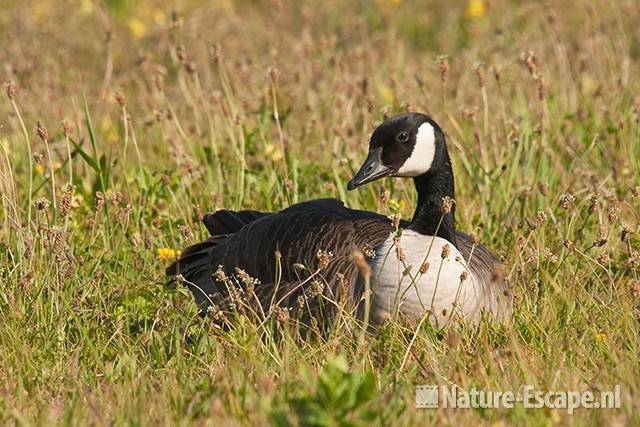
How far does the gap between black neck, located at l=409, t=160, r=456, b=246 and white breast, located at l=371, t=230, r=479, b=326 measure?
1.33 ft

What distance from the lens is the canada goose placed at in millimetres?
4496

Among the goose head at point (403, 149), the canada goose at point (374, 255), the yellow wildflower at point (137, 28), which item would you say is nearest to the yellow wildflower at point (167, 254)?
the canada goose at point (374, 255)

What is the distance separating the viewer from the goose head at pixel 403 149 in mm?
4957

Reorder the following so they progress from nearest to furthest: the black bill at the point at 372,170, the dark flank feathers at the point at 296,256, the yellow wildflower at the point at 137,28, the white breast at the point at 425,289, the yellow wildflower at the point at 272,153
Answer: the white breast at the point at 425,289 < the dark flank feathers at the point at 296,256 < the black bill at the point at 372,170 < the yellow wildflower at the point at 272,153 < the yellow wildflower at the point at 137,28

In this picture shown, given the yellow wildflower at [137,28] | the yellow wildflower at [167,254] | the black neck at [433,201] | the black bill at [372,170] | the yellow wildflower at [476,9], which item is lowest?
the yellow wildflower at [167,254]

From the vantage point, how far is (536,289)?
4.61 meters

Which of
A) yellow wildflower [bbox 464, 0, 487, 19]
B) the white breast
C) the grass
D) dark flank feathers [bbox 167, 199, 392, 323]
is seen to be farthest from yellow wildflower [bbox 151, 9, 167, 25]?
the white breast

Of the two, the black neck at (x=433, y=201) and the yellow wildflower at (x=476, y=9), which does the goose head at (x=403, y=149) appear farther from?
the yellow wildflower at (x=476, y=9)

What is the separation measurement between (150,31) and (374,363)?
654cm

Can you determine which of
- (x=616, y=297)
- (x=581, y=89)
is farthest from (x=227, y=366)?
(x=581, y=89)

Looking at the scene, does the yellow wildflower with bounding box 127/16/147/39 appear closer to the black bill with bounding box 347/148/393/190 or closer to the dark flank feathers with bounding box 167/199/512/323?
the dark flank feathers with bounding box 167/199/512/323

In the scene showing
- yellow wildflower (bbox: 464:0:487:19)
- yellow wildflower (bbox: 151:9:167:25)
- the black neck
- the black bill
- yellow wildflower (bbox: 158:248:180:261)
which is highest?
yellow wildflower (bbox: 151:9:167:25)

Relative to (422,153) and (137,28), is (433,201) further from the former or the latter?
(137,28)

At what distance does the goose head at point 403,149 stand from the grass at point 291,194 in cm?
57
